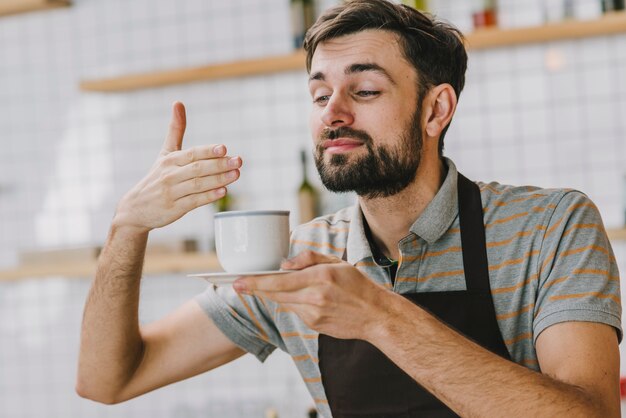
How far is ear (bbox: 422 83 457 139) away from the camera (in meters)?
1.69

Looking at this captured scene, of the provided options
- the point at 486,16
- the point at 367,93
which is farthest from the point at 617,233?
the point at 367,93

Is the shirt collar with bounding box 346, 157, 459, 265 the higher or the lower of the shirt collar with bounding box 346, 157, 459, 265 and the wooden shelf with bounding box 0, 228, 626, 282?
the higher

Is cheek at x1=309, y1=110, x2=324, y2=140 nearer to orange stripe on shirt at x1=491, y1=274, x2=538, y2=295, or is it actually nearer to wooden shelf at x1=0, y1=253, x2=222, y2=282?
orange stripe on shirt at x1=491, y1=274, x2=538, y2=295

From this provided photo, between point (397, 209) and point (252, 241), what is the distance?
53cm

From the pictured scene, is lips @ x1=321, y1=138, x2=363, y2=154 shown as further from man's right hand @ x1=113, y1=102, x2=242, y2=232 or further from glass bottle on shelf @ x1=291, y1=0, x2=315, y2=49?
glass bottle on shelf @ x1=291, y1=0, x2=315, y2=49

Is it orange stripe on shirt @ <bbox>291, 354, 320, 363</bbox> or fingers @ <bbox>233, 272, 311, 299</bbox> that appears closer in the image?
fingers @ <bbox>233, 272, 311, 299</bbox>

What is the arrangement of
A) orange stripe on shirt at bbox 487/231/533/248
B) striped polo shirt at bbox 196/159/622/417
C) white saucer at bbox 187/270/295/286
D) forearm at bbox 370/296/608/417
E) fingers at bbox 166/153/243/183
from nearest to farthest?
1. white saucer at bbox 187/270/295/286
2. forearm at bbox 370/296/608/417
3. fingers at bbox 166/153/243/183
4. striped polo shirt at bbox 196/159/622/417
5. orange stripe on shirt at bbox 487/231/533/248

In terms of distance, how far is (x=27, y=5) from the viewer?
10.3 feet

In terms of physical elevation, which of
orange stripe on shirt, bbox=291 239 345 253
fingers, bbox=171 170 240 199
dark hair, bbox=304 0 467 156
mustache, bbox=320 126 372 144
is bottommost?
orange stripe on shirt, bbox=291 239 345 253

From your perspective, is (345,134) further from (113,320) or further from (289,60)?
(289,60)

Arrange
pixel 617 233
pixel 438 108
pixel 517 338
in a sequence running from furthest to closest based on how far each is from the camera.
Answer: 1. pixel 617 233
2. pixel 438 108
3. pixel 517 338

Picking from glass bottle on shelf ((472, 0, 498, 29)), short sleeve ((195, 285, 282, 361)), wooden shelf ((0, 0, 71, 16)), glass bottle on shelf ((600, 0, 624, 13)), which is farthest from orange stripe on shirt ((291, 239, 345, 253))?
wooden shelf ((0, 0, 71, 16))

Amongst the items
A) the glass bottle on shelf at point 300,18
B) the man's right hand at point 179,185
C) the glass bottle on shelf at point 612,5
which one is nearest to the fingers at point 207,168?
the man's right hand at point 179,185

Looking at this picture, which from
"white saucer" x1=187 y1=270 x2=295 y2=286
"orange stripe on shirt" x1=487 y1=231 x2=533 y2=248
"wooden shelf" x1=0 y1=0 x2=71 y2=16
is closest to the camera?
"white saucer" x1=187 y1=270 x2=295 y2=286
